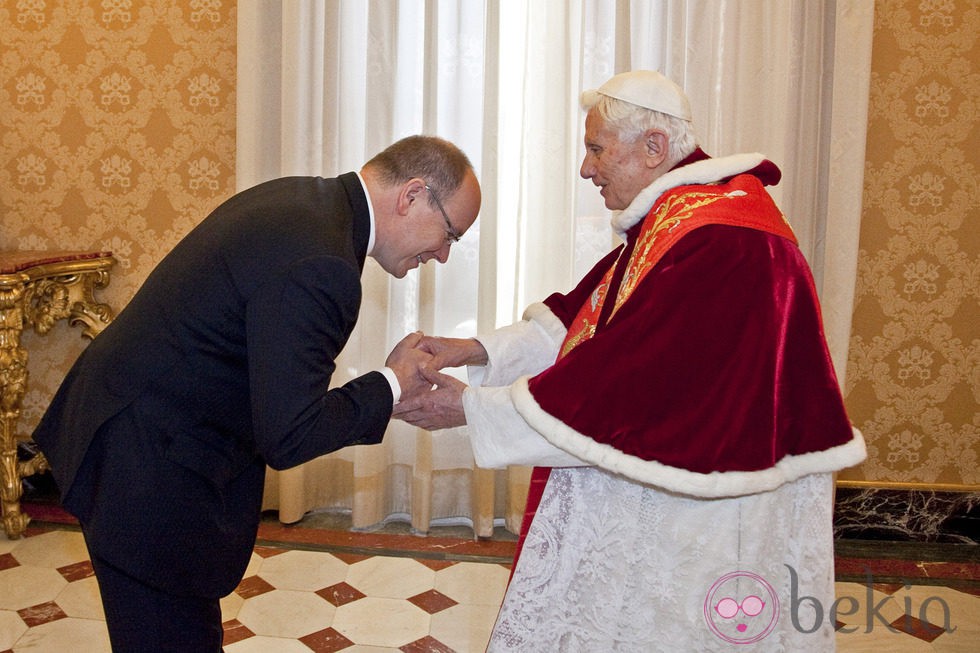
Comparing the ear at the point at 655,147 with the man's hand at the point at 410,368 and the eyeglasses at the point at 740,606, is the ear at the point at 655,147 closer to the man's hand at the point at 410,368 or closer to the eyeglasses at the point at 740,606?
the man's hand at the point at 410,368

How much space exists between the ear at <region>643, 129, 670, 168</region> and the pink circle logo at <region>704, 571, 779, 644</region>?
0.93 metres

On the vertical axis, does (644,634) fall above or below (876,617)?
above

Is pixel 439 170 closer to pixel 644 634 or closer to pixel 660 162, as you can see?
→ pixel 660 162

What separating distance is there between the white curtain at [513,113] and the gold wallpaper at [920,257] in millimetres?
263

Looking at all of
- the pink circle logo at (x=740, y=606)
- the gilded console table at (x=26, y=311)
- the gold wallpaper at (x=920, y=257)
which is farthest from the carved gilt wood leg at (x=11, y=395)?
the gold wallpaper at (x=920, y=257)

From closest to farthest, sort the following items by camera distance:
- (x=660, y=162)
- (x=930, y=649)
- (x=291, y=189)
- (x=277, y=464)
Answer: (x=277, y=464)
(x=291, y=189)
(x=660, y=162)
(x=930, y=649)

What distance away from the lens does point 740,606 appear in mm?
1876

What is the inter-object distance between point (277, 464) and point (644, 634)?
85 cm

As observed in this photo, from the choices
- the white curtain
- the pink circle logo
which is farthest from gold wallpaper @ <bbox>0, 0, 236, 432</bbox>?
the pink circle logo

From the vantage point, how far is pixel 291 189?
1.78 metres

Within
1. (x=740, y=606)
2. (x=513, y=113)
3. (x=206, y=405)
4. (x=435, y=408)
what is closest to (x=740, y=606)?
(x=740, y=606)

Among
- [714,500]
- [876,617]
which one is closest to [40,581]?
[714,500]

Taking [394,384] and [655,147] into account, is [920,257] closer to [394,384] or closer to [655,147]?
[655,147]

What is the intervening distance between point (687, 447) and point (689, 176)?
63 centimetres
